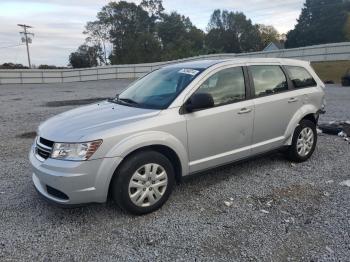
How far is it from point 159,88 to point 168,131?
892mm

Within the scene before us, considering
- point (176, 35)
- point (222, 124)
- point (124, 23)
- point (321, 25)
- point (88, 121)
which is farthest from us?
point (176, 35)

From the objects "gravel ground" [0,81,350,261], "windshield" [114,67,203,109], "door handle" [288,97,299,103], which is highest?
"windshield" [114,67,203,109]

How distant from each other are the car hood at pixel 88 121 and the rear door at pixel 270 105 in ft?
5.31

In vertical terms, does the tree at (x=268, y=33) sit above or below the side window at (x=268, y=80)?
above

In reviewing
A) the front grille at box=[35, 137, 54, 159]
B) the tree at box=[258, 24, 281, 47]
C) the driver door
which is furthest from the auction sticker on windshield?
the tree at box=[258, 24, 281, 47]

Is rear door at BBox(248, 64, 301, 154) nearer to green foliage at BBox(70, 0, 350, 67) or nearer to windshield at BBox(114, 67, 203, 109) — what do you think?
windshield at BBox(114, 67, 203, 109)

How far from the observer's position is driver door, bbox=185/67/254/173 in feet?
13.9

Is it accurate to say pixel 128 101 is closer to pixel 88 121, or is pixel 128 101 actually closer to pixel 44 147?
pixel 88 121

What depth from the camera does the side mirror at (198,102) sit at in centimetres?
412

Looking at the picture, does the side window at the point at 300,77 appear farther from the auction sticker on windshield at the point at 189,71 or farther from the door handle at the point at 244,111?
the auction sticker on windshield at the point at 189,71

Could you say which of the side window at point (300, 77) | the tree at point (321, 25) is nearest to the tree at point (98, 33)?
the tree at point (321, 25)

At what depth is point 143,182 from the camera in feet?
12.7

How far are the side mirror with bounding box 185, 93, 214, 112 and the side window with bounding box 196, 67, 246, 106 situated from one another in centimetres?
20

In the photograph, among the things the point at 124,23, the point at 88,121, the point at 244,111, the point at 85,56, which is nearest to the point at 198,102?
the point at 244,111
